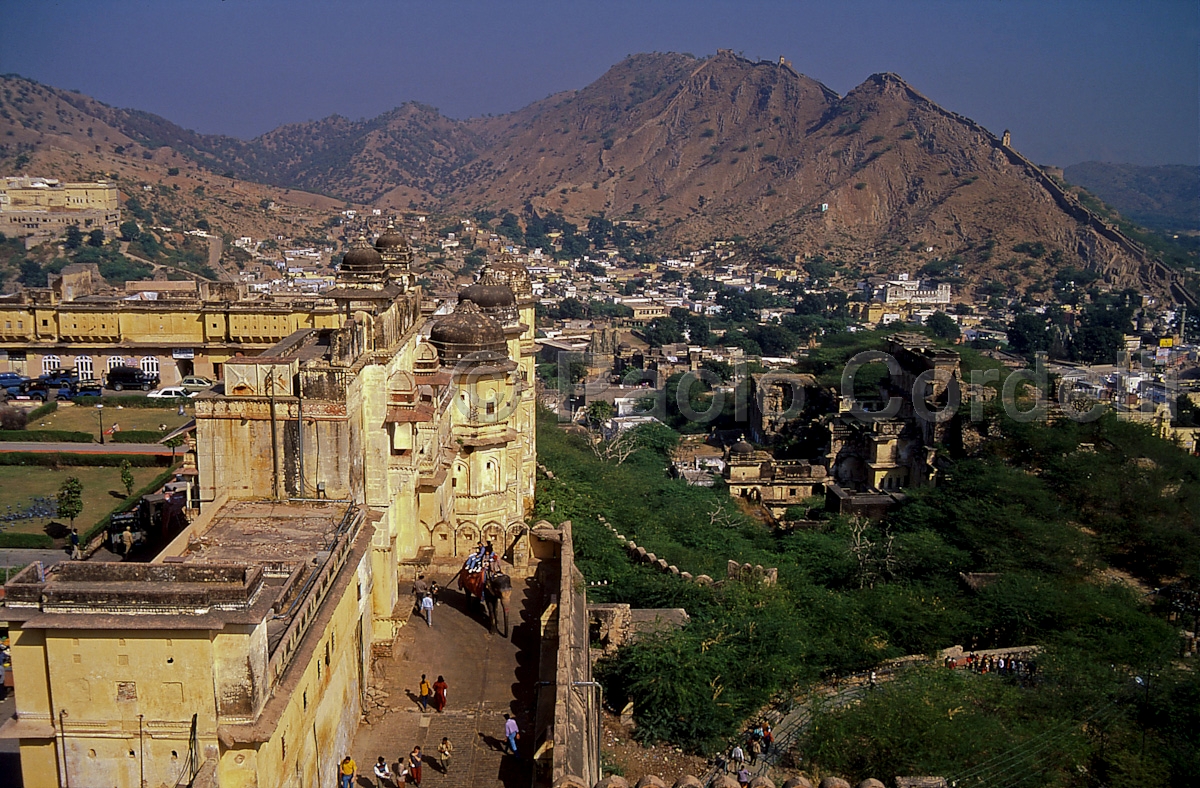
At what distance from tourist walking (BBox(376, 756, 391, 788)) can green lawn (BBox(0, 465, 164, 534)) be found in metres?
17.0

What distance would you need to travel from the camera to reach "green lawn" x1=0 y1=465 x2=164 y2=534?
25378 millimetres

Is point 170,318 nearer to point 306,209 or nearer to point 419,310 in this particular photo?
point 419,310

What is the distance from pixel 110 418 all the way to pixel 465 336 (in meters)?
20.4

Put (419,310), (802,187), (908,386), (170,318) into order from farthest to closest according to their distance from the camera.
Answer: (802,187)
(908,386)
(170,318)
(419,310)

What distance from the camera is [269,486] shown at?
12.6 meters

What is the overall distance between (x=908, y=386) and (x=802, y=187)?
133m

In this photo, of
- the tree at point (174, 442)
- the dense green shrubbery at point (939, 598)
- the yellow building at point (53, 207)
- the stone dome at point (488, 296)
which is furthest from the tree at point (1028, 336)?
the yellow building at point (53, 207)

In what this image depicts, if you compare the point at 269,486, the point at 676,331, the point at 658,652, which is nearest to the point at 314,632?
the point at 269,486

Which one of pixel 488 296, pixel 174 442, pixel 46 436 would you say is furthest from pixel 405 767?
pixel 46 436

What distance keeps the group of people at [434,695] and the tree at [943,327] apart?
75.6 m

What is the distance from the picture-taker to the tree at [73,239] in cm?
8344

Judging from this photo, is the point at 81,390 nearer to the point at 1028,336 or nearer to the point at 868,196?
the point at 1028,336

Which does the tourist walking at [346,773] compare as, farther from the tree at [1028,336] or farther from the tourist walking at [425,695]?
the tree at [1028,336]

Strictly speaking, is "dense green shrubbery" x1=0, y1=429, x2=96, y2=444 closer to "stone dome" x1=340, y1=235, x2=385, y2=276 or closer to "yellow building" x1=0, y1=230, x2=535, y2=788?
"yellow building" x1=0, y1=230, x2=535, y2=788
